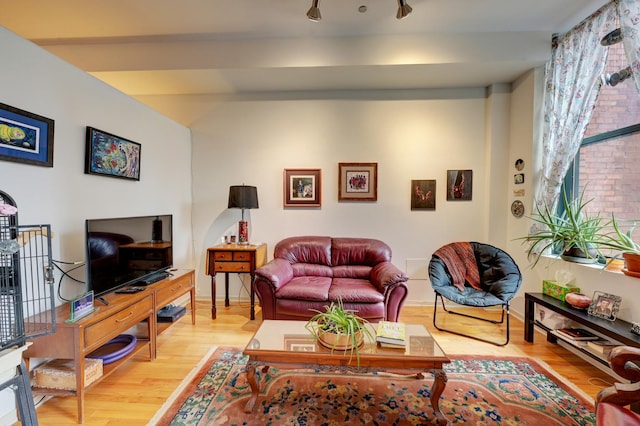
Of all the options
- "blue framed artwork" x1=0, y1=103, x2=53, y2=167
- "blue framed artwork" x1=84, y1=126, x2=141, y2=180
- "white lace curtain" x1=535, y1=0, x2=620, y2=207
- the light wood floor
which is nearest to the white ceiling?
"white lace curtain" x1=535, y1=0, x2=620, y2=207

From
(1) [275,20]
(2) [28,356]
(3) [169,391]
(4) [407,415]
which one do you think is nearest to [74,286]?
(2) [28,356]

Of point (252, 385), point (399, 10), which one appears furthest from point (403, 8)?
point (252, 385)

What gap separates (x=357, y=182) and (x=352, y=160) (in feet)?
0.97

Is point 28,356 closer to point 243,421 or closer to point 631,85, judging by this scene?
point 243,421

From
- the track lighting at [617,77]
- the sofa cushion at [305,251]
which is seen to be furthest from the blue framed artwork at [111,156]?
the track lighting at [617,77]

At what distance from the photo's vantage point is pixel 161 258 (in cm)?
259

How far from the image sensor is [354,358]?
1540 mm

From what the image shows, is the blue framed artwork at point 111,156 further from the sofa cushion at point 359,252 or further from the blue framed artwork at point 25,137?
the sofa cushion at point 359,252

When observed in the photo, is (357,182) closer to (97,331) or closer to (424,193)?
(424,193)

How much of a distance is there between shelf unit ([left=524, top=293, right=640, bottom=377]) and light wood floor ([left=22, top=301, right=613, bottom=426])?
85 mm

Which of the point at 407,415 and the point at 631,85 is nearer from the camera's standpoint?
the point at 407,415

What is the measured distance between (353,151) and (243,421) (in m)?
2.93

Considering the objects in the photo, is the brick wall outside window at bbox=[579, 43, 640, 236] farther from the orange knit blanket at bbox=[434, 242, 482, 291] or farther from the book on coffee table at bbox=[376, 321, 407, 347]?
the book on coffee table at bbox=[376, 321, 407, 347]

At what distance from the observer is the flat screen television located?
192cm
